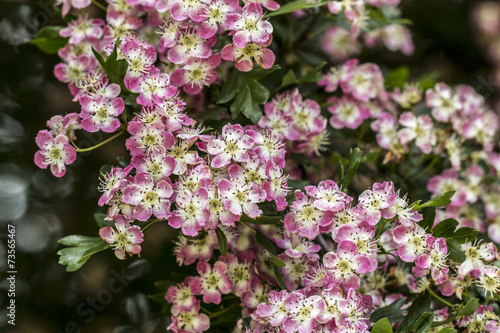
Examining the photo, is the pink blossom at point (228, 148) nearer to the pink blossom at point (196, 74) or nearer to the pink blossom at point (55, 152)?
the pink blossom at point (196, 74)

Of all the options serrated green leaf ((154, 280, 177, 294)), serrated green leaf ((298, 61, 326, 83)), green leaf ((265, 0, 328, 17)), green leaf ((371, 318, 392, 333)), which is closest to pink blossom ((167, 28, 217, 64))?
green leaf ((265, 0, 328, 17))

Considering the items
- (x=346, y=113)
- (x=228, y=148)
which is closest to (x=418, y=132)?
(x=346, y=113)

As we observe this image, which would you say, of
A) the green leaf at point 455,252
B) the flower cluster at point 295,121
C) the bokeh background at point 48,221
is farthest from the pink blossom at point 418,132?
the bokeh background at point 48,221

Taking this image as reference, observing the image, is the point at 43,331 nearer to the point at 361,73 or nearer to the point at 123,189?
the point at 123,189

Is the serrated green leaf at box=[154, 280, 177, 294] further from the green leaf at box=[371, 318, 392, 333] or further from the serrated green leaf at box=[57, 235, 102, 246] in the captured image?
the green leaf at box=[371, 318, 392, 333]

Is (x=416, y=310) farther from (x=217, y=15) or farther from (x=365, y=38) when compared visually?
(x=365, y=38)
